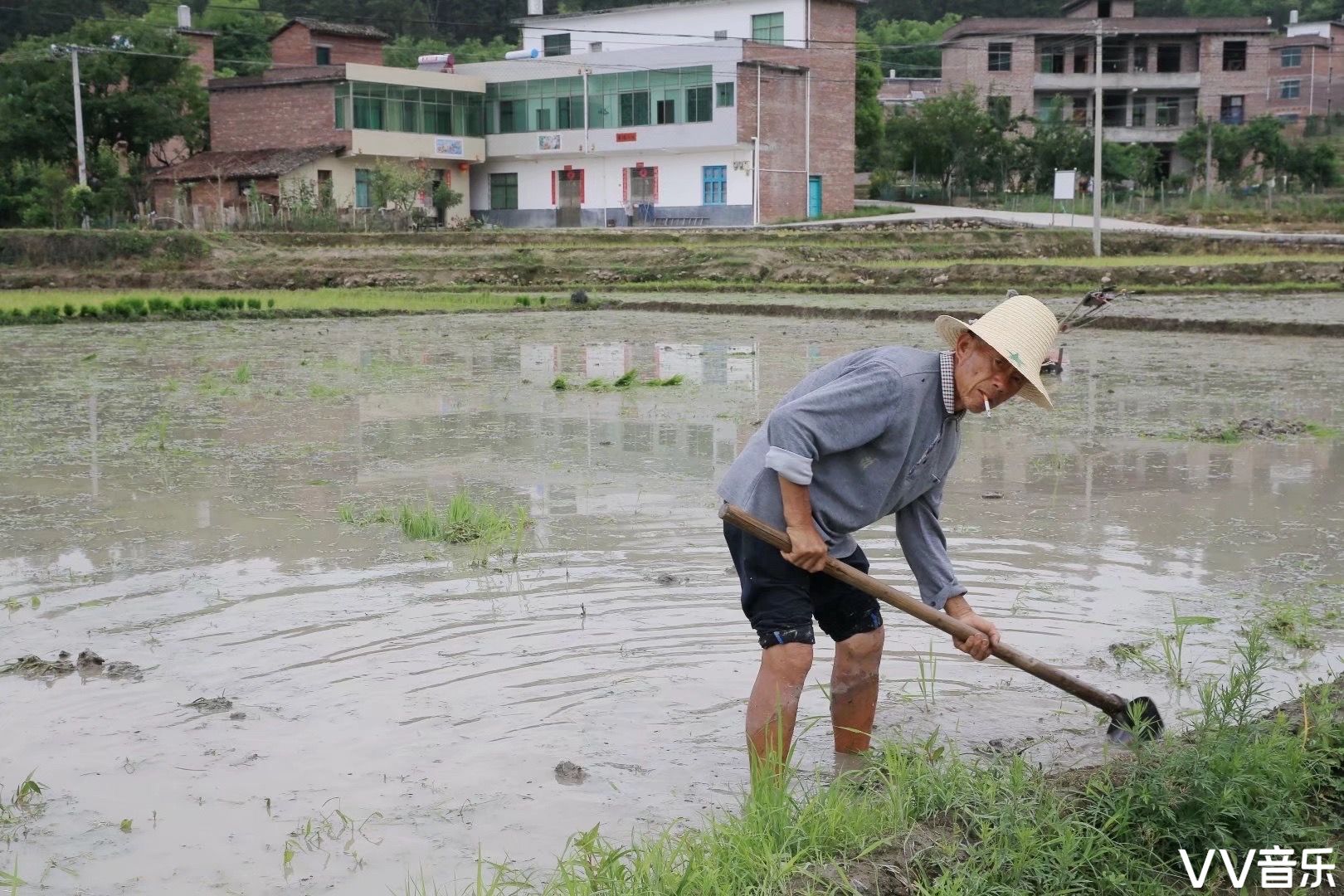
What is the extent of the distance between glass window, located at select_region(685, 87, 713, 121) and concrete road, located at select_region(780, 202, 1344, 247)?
4.86 m

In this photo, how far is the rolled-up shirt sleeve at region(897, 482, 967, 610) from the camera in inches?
160

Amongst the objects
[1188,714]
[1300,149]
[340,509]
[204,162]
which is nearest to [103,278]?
[204,162]

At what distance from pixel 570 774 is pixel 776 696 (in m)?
0.70

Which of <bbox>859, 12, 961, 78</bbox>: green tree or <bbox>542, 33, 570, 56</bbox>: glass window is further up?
<bbox>859, 12, 961, 78</bbox>: green tree

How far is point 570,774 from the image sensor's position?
13.5 feet

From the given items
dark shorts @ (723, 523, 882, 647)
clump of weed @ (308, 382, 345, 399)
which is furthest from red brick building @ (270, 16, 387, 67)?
dark shorts @ (723, 523, 882, 647)

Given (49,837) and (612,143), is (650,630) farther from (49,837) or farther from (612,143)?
(612,143)

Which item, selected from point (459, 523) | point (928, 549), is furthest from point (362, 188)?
point (928, 549)

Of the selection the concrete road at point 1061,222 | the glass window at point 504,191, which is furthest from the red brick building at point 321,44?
the concrete road at point 1061,222

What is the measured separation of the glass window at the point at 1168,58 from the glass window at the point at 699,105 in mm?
24250

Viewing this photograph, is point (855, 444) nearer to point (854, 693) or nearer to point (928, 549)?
point (928, 549)

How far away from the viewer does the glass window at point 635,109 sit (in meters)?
47.6

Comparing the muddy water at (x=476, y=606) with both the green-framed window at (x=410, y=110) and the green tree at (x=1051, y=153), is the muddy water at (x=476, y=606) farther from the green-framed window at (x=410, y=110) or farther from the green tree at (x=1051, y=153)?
the green tree at (x=1051, y=153)

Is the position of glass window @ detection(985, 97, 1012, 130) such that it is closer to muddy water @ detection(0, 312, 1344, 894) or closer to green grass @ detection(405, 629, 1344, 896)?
muddy water @ detection(0, 312, 1344, 894)
